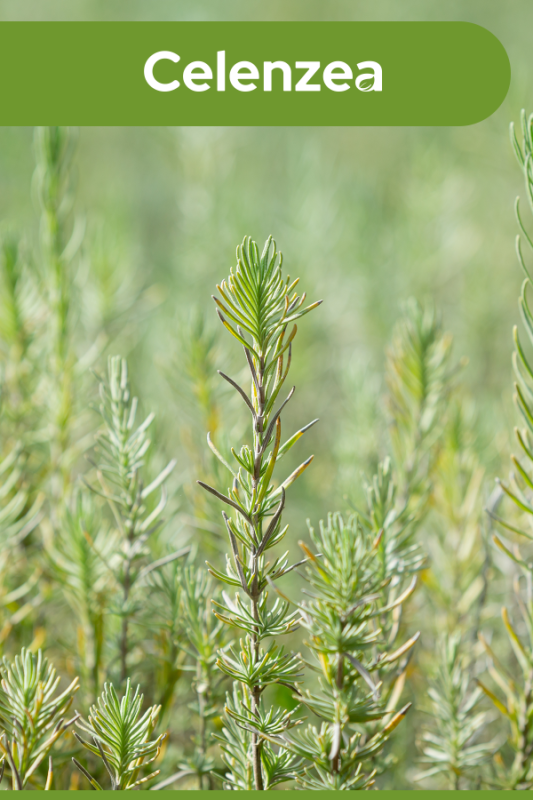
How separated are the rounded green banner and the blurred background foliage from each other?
0.19 feet

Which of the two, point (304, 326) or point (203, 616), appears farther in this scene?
point (304, 326)

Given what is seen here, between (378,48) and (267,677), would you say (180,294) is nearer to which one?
(378,48)

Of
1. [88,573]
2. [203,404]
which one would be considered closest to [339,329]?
[203,404]

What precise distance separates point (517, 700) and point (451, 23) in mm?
334

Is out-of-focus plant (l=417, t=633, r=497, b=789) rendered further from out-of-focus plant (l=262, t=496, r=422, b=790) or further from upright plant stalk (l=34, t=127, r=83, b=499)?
upright plant stalk (l=34, t=127, r=83, b=499)

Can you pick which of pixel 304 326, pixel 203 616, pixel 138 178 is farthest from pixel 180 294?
pixel 138 178

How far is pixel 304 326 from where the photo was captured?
52cm

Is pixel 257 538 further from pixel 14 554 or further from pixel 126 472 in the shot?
pixel 14 554

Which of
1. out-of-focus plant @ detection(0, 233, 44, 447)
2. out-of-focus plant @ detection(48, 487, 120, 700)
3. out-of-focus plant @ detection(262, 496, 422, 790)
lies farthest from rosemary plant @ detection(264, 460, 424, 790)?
out-of-focus plant @ detection(0, 233, 44, 447)

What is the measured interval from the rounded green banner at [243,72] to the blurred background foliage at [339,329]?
57 millimetres

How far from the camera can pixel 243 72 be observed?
0.32 metres

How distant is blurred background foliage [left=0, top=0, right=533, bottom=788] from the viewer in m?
0.31

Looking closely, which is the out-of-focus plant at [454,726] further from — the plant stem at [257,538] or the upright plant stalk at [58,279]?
the upright plant stalk at [58,279]

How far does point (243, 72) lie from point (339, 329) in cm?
33
